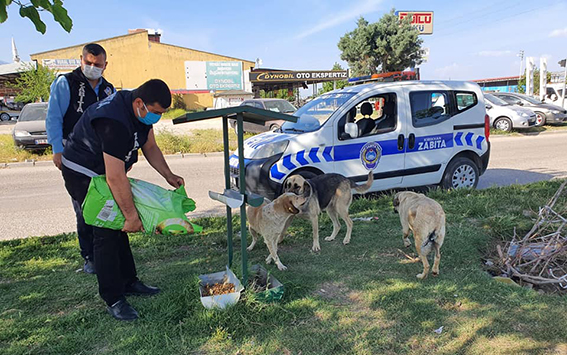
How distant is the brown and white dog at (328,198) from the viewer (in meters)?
4.31

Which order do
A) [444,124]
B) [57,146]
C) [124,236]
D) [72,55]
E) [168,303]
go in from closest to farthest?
[168,303], [124,236], [57,146], [444,124], [72,55]

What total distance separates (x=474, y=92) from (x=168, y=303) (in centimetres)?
609

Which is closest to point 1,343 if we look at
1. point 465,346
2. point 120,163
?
point 120,163

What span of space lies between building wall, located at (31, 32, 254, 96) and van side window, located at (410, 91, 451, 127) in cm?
3505

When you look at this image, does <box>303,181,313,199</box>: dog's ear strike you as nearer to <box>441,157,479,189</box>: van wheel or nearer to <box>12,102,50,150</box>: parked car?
<box>441,157,479,189</box>: van wheel

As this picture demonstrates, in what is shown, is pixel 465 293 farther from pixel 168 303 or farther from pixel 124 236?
pixel 124 236

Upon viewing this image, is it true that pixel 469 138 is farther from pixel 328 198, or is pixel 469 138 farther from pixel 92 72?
pixel 92 72

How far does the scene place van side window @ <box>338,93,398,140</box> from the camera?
593cm

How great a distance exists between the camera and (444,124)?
6.33 m

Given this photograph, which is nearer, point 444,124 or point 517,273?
point 517,273

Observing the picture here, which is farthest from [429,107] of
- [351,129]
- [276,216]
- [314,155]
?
[276,216]

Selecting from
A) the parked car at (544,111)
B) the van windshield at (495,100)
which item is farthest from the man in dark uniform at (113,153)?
the parked car at (544,111)

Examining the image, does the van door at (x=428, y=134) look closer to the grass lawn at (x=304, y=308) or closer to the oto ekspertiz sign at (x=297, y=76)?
the grass lawn at (x=304, y=308)

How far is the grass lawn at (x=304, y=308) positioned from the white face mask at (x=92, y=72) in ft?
6.40
